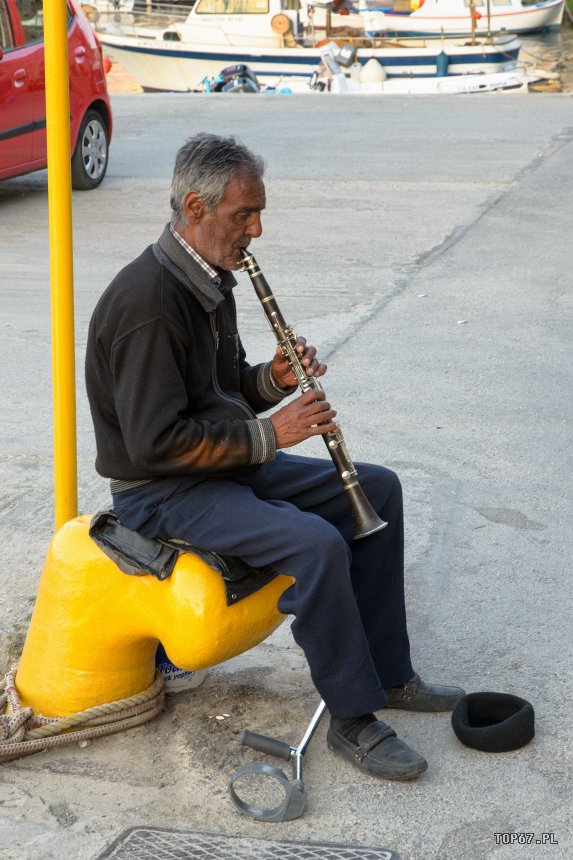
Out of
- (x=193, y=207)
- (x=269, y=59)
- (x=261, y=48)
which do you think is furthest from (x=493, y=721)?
(x=261, y=48)

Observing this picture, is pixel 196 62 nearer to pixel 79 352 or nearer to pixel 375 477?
pixel 79 352

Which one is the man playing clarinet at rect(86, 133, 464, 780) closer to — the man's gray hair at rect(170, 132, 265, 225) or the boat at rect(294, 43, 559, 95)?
the man's gray hair at rect(170, 132, 265, 225)

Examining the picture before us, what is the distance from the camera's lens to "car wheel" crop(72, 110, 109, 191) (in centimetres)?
1017

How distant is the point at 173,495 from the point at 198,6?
1245 inches

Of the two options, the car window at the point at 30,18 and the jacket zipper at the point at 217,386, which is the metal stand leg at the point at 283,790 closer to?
the jacket zipper at the point at 217,386

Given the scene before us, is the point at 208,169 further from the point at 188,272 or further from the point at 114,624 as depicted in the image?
the point at 114,624

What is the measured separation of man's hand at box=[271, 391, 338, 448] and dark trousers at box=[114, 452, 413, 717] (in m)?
0.18

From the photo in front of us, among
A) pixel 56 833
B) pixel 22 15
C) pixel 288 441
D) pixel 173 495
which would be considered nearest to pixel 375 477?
pixel 288 441

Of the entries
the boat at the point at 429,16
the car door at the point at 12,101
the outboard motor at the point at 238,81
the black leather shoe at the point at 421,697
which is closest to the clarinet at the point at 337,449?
the black leather shoe at the point at 421,697

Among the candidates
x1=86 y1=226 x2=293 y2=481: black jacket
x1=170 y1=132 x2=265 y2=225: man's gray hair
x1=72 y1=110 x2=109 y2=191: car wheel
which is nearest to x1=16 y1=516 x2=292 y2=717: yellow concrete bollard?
x1=86 y1=226 x2=293 y2=481: black jacket

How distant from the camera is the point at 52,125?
3131 millimetres

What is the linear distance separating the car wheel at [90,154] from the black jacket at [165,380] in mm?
7466

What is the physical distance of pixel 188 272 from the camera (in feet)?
9.80

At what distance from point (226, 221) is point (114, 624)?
1087 millimetres
